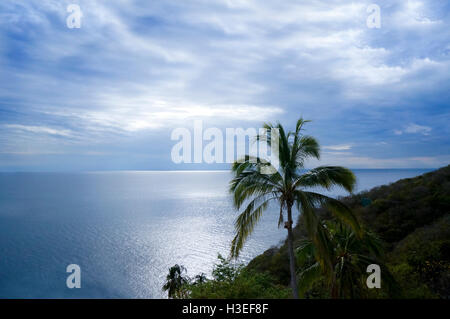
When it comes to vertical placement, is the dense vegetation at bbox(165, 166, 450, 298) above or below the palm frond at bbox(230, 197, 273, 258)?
below

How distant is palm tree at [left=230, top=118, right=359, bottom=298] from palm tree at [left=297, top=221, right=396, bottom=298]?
1708 mm

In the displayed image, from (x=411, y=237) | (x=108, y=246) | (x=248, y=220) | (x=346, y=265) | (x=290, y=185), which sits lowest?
(x=108, y=246)

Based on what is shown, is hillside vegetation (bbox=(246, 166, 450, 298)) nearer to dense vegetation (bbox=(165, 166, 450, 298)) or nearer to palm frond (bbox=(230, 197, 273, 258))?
dense vegetation (bbox=(165, 166, 450, 298))

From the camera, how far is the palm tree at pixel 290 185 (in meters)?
8.31

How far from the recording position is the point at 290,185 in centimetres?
866

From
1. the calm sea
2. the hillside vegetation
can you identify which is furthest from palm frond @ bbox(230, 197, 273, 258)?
the calm sea

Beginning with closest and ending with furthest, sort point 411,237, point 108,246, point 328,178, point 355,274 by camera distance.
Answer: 1. point 328,178
2. point 355,274
3. point 411,237
4. point 108,246

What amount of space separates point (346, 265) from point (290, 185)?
4.06 m

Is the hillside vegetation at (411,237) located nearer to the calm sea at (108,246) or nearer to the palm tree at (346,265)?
the palm tree at (346,265)

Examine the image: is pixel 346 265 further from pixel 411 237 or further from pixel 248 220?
pixel 411 237

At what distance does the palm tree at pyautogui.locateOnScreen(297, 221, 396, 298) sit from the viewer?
1002 centimetres

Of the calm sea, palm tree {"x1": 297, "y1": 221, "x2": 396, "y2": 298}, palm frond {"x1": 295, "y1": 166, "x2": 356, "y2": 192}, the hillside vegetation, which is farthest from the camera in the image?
the calm sea

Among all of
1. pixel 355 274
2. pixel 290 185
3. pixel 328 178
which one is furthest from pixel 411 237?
pixel 290 185
